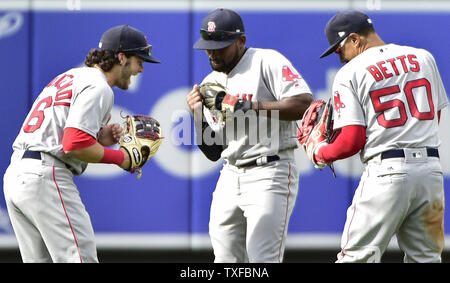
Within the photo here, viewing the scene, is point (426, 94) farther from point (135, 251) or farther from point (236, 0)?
point (135, 251)

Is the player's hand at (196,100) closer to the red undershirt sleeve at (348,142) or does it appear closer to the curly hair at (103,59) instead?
the curly hair at (103,59)

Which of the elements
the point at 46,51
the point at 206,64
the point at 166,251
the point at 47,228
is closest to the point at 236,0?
the point at 206,64

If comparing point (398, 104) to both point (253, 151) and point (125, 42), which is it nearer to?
point (253, 151)

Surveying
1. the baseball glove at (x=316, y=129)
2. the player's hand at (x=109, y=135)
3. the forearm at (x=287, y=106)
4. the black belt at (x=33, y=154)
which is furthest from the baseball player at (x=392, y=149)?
the black belt at (x=33, y=154)

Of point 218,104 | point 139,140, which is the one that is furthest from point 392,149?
point 139,140

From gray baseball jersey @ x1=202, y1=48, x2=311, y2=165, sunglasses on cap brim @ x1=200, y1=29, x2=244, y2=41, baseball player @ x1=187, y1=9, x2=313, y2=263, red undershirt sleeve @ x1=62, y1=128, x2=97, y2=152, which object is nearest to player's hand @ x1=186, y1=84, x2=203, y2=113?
baseball player @ x1=187, y1=9, x2=313, y2=263

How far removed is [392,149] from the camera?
436 centimetres

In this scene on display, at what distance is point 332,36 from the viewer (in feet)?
15.3

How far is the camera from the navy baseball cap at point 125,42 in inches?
189

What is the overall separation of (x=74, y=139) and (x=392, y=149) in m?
1.69

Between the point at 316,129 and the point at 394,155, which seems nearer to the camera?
the point at 394,155

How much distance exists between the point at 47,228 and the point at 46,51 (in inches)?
88.5

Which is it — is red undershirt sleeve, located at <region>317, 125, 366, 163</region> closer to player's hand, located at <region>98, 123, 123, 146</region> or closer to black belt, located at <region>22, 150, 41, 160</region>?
player's hand, located at <region>98, 123, 123, 146</region>

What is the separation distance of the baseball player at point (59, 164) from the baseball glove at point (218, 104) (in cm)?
65
